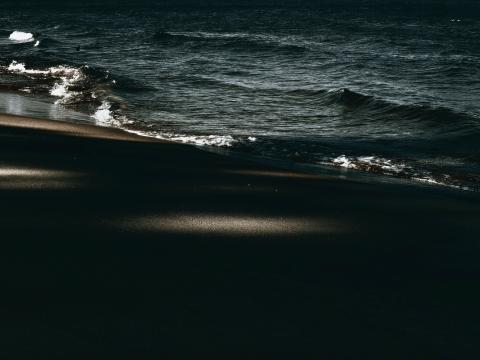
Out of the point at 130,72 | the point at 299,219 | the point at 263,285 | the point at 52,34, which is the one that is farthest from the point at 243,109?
the point at 52,34

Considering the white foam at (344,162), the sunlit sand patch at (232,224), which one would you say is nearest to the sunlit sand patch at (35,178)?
the sunlit sand patch at (232,224)

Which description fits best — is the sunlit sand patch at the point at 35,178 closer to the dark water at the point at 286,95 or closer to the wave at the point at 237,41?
the dark water at the point at 286,95

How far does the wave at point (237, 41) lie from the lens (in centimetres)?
3141

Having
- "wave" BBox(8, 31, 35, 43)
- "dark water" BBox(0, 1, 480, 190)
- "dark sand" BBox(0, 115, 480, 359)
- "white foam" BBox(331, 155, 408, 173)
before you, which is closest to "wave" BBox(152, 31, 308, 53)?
"dark water" BBox(0, 1, 480, 190)

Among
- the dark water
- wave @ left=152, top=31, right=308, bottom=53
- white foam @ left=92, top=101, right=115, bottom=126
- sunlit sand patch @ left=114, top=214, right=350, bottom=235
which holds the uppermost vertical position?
sunlit sand patch @ left=114, top=214, right=350, bottom=235

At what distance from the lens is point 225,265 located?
3910 mm

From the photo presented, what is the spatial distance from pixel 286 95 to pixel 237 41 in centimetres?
1827

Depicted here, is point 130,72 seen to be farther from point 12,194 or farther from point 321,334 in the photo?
point 321,334

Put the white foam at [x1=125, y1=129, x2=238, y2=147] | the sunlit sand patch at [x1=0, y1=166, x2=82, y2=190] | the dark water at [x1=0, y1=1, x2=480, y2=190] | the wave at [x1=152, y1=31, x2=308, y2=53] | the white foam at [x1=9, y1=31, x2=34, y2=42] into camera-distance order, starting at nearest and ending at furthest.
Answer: the sunlit sand patch at [x1=0, y1=166, x2=82, y2=190]
the white foam at [x1=125, y1=129, x2=238, y2=147]
the dark water at [x1=0, y1=1, x2=480, y2=190]
the wave at [x1=152, y1=31, x2=308, y2=53]
the white foam at [x1=9, y1=31, x2=34, y2=42]

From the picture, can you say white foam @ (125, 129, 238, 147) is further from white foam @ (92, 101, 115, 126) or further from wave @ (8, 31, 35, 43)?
wave @ (8, 31, 35, 43)

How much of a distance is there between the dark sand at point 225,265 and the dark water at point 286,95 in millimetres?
3717

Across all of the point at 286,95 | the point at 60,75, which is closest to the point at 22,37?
the point at 60,75

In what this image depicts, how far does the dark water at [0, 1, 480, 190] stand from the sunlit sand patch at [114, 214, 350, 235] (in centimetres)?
404

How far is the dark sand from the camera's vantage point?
2.95 metres
